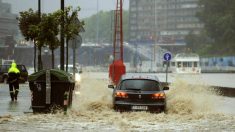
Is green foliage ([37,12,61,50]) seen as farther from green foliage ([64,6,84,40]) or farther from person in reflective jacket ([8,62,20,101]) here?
person in reflective jacket ([8,62,20,101])

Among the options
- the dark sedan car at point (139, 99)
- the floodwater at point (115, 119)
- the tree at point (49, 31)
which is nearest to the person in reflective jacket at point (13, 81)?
the floodwater at point (115, 119)

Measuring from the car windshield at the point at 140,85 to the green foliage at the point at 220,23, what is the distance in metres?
128

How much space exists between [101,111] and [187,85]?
9.53 m

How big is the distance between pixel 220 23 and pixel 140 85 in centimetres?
13123

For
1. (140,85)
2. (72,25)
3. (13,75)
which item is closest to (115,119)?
(140,85)

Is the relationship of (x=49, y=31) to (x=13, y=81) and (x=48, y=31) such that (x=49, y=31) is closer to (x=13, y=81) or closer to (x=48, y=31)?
(x=48, y=31)

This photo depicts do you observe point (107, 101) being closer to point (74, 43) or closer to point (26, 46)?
point (74, 43)

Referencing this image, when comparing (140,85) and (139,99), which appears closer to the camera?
(139,99)

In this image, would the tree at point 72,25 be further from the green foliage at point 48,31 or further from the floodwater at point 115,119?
the floodwater at point 115,119

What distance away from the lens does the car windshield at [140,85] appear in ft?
65.8

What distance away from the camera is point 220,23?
489ft

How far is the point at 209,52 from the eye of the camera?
160 metres

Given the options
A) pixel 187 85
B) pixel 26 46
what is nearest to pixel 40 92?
pixel 187 85

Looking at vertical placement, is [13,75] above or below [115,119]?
above
